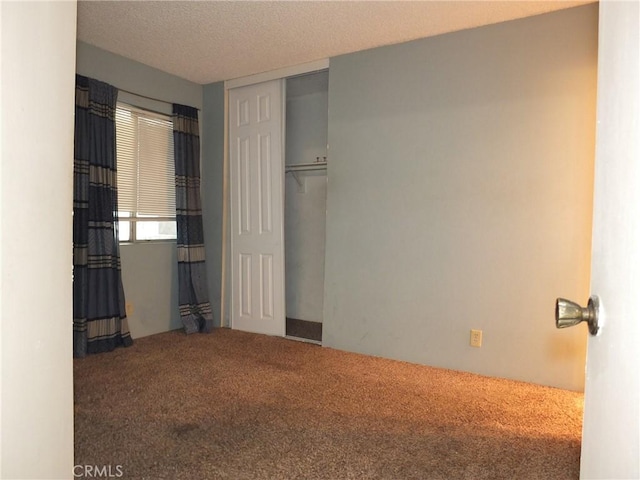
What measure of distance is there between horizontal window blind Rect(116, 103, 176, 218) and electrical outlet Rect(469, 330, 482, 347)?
Result: 2907 millimetres

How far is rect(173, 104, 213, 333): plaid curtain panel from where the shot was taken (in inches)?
163

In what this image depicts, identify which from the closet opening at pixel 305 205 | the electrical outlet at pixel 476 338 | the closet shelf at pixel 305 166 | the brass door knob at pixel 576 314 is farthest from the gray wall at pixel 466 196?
the brass door knob at pixel 576 314

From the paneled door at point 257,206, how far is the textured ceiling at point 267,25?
481mm

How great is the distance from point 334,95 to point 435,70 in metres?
0.84

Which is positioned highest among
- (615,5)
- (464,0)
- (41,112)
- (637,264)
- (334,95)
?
(464,0)

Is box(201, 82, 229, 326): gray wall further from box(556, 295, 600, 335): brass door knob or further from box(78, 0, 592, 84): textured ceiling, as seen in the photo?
box(556, 295, 600, 335): brass door knob

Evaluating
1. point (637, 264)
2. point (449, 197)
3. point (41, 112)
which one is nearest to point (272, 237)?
point (449, 197)

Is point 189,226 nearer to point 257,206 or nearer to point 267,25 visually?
point 257,206

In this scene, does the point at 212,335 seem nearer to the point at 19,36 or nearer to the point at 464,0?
the point at 464,0

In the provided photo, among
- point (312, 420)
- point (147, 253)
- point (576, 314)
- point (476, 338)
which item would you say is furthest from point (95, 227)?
point (576, 314)

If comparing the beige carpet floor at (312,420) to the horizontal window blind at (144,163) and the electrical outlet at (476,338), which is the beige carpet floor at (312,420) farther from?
the horizontal window blind at (144,163)

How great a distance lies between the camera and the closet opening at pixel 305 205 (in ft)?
15.0

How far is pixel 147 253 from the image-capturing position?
3.99 metres

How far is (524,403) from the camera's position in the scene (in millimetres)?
2570
